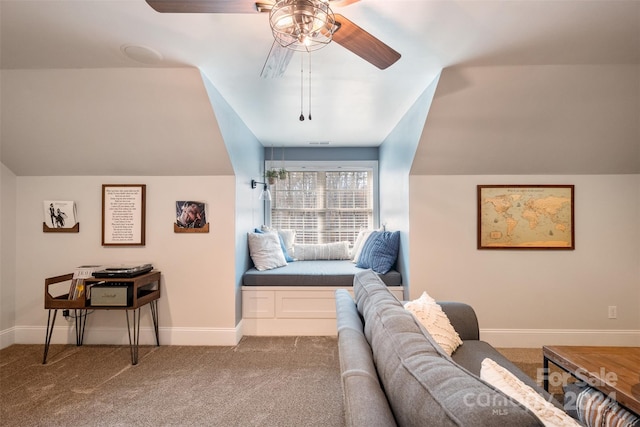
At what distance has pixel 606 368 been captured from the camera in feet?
5.39

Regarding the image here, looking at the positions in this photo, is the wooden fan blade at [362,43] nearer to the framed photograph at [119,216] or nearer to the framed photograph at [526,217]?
the framed photograph at [526,217]

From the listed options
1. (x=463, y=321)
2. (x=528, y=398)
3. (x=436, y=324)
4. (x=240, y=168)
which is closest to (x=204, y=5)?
(x=528, y=398)

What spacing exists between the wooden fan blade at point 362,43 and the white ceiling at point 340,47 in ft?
0.98

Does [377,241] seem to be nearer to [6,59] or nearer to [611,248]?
[611,248]

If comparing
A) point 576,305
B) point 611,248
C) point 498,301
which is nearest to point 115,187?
point 498,301

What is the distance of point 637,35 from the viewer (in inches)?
74.6

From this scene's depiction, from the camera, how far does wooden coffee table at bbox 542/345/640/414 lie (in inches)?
55.9

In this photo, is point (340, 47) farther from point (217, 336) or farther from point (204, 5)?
point (217, 336)

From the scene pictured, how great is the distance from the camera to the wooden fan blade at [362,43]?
1354mm

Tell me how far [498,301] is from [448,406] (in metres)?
2.92

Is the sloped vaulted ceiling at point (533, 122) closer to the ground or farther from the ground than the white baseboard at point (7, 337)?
farther from the ground

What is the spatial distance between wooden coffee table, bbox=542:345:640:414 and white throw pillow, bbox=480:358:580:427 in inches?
37.5

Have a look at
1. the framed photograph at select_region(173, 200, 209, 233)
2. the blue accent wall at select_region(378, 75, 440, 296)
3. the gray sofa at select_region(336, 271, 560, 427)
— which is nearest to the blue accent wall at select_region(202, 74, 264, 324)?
the framed photograph at select_region(173, 200, 209, 233)

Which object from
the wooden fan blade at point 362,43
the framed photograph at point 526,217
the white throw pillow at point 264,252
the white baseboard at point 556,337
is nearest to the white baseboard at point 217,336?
the white baseboard at point 556,337
